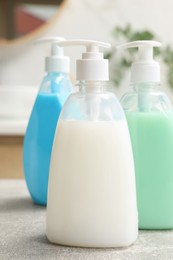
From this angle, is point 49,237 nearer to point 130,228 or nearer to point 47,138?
point 130,228

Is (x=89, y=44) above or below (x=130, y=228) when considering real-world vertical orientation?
above

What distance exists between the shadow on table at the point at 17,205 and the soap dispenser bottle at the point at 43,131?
0.01m

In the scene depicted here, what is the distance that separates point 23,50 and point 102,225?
1.31 m

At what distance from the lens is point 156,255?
1.33ft

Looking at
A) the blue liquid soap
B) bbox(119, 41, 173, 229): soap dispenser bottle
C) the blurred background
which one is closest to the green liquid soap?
bbox(119, 41, 173, 229): soap dispenser bottle

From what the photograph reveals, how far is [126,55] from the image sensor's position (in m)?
1.69

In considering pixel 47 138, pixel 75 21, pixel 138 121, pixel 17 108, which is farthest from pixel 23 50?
pixel 138 121

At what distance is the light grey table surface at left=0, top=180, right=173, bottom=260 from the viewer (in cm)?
40

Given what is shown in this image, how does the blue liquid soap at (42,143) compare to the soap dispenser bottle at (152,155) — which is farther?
the blue liquid soap at (42,143)

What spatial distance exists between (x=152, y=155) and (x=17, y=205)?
20 cm

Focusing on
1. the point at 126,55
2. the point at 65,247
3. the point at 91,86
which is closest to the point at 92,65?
the point at 91,86

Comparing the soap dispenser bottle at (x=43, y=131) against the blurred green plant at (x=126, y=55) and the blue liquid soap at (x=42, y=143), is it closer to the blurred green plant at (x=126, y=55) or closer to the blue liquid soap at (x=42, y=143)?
the blue liquid soap at (x=42, y=143)

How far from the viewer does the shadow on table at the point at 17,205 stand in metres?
0.59

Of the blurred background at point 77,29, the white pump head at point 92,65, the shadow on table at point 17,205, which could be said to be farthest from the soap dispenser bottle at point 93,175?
the blurred background at point 77,29
